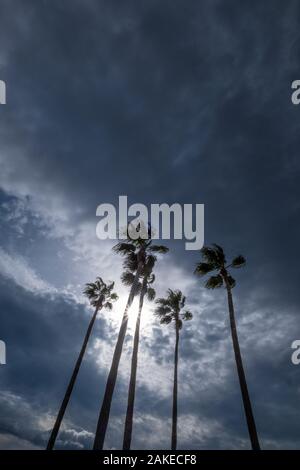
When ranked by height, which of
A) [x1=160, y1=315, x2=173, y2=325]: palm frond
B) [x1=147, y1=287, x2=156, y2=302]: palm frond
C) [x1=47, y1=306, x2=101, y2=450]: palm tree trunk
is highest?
[x1=147, y1=287, x2=156, y2=302]: palm frond

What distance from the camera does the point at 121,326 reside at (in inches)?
680

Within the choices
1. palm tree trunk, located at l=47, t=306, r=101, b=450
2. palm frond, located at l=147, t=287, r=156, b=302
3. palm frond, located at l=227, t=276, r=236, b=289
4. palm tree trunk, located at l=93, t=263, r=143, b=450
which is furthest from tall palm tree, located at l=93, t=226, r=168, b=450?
palm tree trunk, located at l=47, t=306, r=101, b=450

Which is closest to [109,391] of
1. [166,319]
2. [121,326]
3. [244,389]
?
[121,326]

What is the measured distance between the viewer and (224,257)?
2333 centimetres

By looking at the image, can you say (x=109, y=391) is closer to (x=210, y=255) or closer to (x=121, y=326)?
(x=121, y=326)

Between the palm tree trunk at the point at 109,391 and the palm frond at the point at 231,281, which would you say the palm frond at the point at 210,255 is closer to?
the palm frond at the point at 231,281

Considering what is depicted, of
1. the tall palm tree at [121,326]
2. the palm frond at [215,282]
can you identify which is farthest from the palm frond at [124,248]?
the palm frond at [215,282]

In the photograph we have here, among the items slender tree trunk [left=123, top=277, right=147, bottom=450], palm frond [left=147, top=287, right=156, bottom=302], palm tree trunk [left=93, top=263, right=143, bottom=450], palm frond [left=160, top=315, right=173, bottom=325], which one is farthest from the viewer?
palm frond [left=160, top=315, right=173, bottom=325]

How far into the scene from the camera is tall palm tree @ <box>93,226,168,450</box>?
12.9 metres

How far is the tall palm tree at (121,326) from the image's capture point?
42.4ft

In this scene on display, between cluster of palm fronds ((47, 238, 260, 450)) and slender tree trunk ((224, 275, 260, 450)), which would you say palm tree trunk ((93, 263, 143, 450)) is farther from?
slender tree trunk ((224, 275, 260, 450))

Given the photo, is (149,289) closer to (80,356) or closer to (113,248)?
(113,248)
